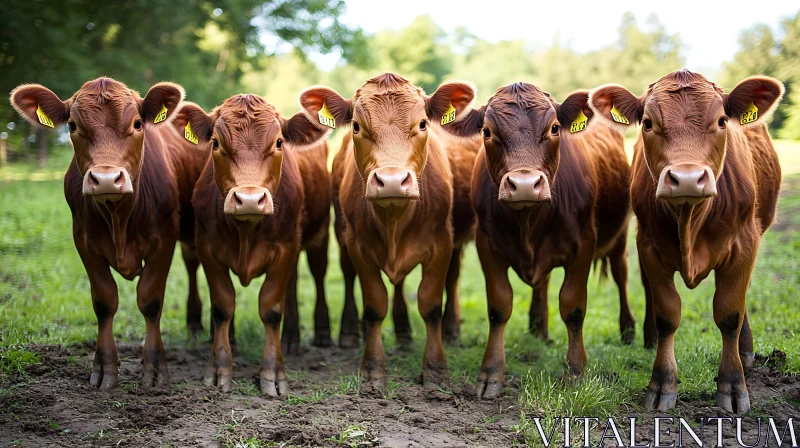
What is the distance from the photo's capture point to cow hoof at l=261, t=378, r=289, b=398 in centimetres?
557

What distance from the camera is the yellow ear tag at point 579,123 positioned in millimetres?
5523

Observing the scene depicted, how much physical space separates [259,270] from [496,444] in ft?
7.98

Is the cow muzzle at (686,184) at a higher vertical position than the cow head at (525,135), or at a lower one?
lower

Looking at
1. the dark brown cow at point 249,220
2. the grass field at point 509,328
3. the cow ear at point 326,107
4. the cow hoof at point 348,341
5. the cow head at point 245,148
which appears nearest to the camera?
the cow head at point 245,148

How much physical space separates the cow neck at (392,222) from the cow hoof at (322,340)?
2121 mm

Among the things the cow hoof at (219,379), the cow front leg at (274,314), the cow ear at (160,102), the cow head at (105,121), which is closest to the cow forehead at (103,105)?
the cow head at (105,121)

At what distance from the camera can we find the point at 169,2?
34.4ft

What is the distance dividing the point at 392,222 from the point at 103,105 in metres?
2.39

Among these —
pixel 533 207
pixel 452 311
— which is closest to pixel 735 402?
pixel 533 207

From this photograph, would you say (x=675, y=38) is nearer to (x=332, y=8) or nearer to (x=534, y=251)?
(x=332, y=8)

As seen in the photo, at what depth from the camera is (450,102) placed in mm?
5621

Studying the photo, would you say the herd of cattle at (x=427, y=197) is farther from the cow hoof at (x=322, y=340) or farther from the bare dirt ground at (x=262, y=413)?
the cow hoof at (x=322, y=340)

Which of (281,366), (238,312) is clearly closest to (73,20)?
(238,312)

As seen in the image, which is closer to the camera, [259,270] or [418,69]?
[259,270]
